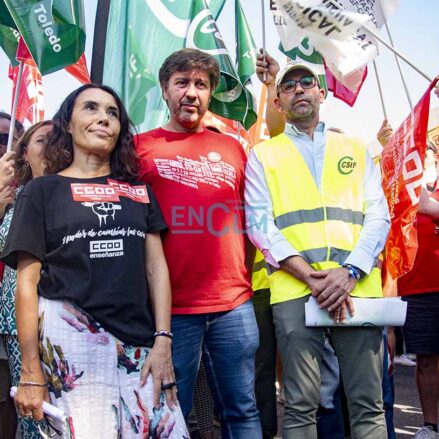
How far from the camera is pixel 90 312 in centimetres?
200

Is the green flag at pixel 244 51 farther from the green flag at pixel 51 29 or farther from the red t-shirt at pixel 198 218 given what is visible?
the red t-shirt at pixel 198 218

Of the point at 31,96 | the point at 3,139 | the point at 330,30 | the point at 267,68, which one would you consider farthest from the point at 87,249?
the point at 31,96

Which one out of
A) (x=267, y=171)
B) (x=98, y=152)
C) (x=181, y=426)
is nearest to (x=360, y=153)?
(x=267, y=171)

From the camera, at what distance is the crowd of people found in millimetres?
1991

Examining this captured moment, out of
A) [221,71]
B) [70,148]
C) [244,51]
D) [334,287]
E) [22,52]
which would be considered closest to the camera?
[70,148]

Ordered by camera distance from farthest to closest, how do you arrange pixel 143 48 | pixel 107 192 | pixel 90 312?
pixel 143 48 < pixel 107 192 < pixel 90 312

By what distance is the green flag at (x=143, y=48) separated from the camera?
455 centimetres

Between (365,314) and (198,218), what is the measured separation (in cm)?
88

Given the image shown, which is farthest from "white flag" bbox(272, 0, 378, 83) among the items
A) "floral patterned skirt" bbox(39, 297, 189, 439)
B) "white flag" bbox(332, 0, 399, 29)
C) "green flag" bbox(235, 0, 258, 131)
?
"floral patterned skirt" bbox(39, 297, 189, 439)

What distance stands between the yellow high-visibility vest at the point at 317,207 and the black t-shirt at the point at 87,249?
81cm

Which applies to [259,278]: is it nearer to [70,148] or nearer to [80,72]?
[70,148]

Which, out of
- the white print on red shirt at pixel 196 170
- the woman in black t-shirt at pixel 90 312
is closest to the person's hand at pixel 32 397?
the woman in black t-shirt at pixel 90 312

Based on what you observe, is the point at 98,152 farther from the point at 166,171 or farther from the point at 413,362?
the point at 413,362

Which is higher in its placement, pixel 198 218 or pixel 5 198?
pixel 5 198
